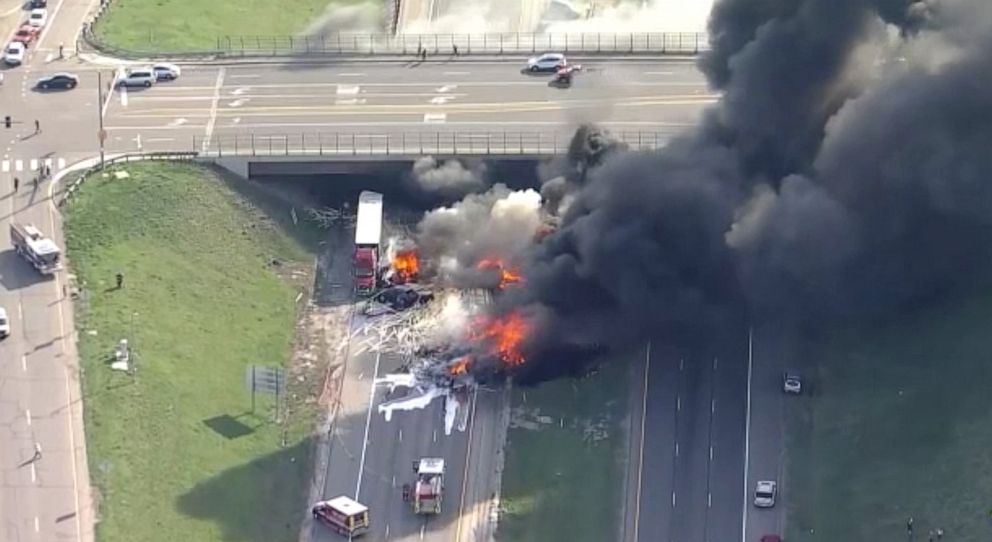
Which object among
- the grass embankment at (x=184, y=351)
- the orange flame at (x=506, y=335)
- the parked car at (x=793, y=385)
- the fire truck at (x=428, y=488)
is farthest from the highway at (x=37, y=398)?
the parked car at (x=793, y=385)

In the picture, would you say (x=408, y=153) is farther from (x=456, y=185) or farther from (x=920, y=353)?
(x=920, y=353)

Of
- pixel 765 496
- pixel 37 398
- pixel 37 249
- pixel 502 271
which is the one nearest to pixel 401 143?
pixel 502 271

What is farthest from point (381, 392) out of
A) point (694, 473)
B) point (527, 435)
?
point (694, 473)

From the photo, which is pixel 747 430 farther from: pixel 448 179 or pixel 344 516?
pixel 448 179

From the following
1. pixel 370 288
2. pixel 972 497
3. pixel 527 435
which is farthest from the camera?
pixel 370 288

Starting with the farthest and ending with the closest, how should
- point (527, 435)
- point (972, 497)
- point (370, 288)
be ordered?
point (370, 288) → point (527, 435) → point (972, 497)
